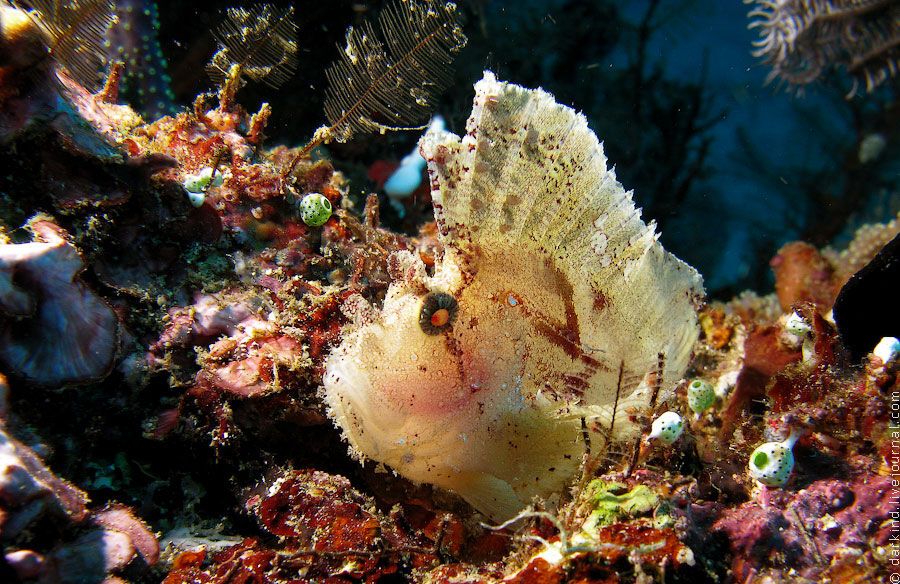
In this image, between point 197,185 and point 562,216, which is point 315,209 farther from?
point 562,216

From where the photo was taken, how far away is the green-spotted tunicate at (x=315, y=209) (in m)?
3.41

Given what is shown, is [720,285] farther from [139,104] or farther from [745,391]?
[139,104]

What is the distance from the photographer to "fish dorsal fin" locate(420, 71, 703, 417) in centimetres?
274

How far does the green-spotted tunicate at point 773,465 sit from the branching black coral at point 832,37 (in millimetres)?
7607

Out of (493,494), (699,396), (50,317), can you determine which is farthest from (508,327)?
(50,317)

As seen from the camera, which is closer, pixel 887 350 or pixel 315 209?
→ pixel 887 350

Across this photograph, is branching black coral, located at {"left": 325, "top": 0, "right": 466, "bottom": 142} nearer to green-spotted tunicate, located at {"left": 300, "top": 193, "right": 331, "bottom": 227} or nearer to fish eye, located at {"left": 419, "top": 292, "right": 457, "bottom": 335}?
green-spotted tunicate, located at {"left": 300, "top": 193, "right": 331, "bottom": 227}

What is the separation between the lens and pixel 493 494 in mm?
2662

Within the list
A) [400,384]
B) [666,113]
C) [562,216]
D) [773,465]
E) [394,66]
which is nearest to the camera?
[773,465]

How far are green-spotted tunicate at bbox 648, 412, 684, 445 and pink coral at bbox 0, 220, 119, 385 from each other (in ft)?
8.84

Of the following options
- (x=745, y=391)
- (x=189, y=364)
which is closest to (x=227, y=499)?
(x=189, y=364)

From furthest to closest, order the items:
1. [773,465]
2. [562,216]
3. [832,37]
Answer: [832,37]
[562,216]
[773,465]

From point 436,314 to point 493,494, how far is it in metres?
1.02

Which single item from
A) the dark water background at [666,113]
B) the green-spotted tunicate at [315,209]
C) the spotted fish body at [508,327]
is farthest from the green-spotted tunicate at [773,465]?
the dark water background at [666,113]
